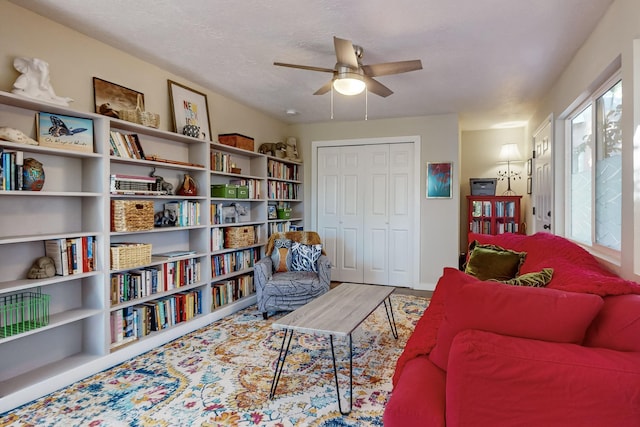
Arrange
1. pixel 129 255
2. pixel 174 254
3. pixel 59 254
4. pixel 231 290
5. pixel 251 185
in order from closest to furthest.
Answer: pixel 59 254, pixel 129 255, pixel 174 254, pixel 231 290, pixel 251 185

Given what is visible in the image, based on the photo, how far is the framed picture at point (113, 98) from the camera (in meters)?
2.79

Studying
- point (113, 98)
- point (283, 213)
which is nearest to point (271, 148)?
point (283, 213)

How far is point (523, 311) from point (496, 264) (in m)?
1.50

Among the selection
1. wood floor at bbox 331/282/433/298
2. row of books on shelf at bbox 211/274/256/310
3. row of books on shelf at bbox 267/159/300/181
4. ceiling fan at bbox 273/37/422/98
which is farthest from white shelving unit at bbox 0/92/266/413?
wood floor at bbox 331/282/433/298

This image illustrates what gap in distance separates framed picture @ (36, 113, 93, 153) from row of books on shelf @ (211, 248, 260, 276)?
1.67m

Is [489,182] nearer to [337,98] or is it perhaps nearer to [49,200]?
[337,98]

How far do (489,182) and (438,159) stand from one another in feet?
3.31

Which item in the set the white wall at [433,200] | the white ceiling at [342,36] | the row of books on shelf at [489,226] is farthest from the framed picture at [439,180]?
the white ceiling at [342,36]

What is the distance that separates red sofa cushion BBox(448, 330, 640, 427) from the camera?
1.00 meters

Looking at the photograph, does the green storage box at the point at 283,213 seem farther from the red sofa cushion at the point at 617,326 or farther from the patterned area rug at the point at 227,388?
the red sofa cushion at the point at 617,326

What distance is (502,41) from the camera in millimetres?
2730

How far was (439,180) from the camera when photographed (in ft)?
16.2

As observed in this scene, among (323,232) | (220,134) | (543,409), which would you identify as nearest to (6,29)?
(220,134)

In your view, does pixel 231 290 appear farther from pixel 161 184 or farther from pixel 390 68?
pixel 390 68
